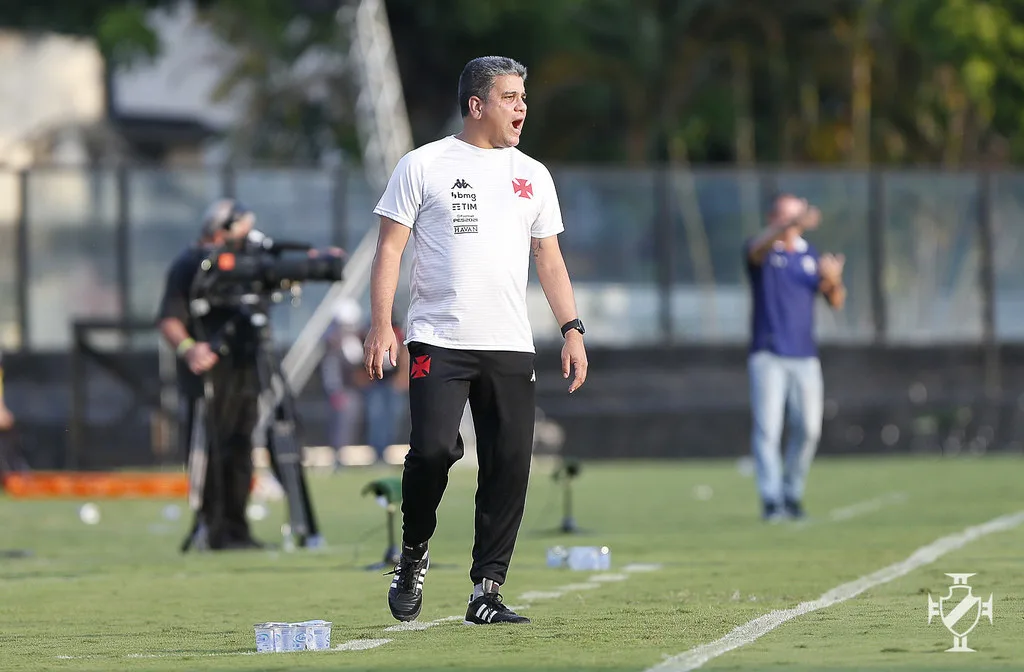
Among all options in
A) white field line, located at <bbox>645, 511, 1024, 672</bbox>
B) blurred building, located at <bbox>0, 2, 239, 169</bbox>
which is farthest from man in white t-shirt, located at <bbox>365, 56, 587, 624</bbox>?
blurred building, located at <bbox>0, 2, 239, 169</bbox>

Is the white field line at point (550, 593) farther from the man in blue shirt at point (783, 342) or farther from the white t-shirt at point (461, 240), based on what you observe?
the man in blue shirt at point (783, 342)

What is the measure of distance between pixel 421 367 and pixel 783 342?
737 centimetres

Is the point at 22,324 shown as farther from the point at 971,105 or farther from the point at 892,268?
the point at 971,105

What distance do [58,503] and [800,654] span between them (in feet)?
45.7

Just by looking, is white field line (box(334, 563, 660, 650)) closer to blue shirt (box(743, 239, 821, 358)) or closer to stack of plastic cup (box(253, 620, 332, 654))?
stack of plastic cup (box(253, 620, 332, 654))

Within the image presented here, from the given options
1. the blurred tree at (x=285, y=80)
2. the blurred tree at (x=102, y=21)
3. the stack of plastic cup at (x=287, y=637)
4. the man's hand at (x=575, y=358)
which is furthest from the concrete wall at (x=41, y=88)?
the stack of plastic cup at (x=287, y=637)

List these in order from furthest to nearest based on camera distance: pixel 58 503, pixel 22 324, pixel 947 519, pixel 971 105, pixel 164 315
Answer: pixel 971 105
pixel 22 324
pixel 58 503
pixel 947 519
pixel 164 315

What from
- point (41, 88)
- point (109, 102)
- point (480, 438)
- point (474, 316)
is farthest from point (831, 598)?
point (109, 102)

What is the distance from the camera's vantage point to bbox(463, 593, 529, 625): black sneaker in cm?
900

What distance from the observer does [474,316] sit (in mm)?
8945

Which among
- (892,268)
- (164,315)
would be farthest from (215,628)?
(892,268)

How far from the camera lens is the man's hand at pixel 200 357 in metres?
13.9

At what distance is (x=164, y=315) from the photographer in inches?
565

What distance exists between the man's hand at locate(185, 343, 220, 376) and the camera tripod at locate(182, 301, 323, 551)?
0.19 meters
